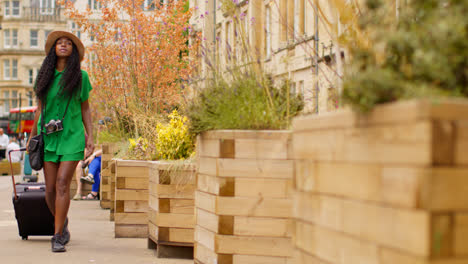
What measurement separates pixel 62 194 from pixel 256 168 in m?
2.85

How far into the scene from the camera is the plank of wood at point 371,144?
7.57ft

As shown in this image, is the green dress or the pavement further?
the green dress

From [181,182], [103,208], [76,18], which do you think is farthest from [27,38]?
[181,182]

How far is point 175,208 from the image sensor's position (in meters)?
6.17

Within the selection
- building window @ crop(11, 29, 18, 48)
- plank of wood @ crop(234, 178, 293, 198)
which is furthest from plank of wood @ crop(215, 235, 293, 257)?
building window @ crop(11, 29, 18, 48)

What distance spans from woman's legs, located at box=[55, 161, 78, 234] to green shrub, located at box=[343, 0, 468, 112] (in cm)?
461

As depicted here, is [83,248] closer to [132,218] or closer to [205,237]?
[132,218]

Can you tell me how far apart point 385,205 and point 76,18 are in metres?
19.4

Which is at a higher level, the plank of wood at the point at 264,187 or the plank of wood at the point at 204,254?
the plank of wood at the point at 264,187

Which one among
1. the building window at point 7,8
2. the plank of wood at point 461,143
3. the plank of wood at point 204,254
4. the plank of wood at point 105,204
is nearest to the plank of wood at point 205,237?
the plank of wood at point 204,254

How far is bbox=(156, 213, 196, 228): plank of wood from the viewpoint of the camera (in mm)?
6117

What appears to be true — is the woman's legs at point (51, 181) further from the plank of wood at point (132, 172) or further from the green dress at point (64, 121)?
the plank of wood at point (132, 172)

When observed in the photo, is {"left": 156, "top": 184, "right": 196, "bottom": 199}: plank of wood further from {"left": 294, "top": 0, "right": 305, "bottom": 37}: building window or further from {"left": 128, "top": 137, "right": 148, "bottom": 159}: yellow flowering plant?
{"left": 294, "top": 0, "right": 305, "bottom": 37}: building window

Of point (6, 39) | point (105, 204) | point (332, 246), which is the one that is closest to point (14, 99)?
point (6, 39)
